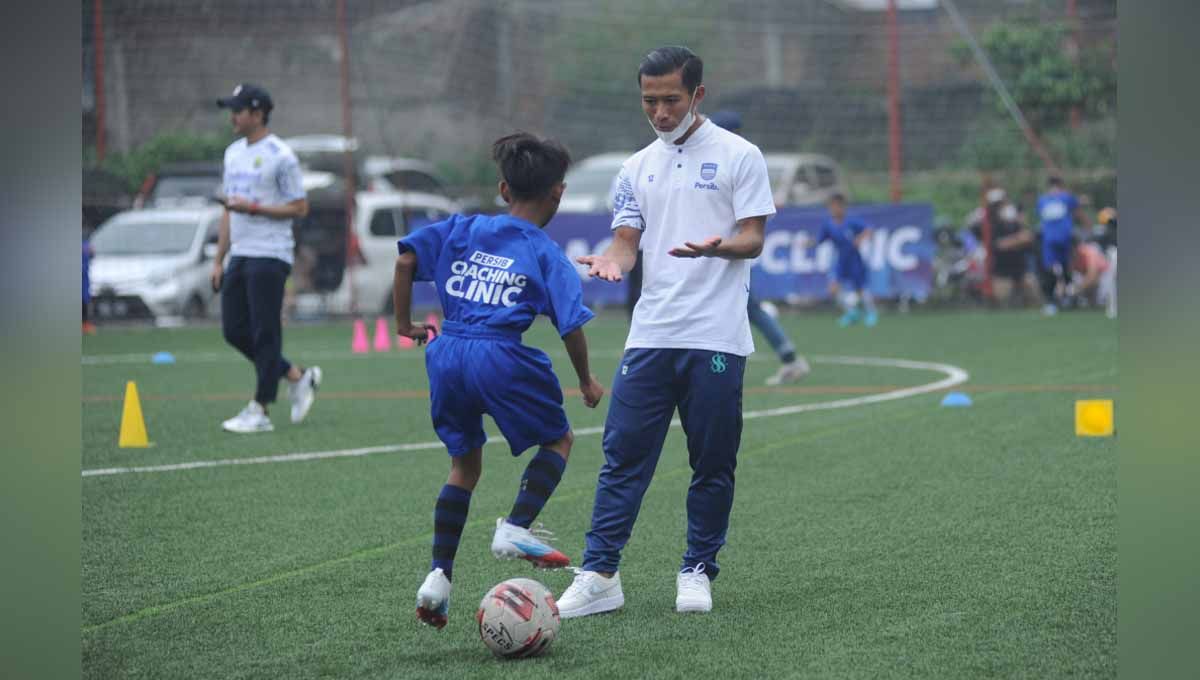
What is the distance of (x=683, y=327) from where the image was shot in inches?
216

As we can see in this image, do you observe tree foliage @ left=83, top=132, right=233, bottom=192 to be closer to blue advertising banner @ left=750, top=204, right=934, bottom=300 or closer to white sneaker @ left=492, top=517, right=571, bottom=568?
blue advertising banner @ left=750, top=204, right=934, bottom=300

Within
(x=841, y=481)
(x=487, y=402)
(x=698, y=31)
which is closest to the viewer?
(x=487, y=402)

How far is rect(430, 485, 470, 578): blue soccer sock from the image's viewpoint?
16.8 feet

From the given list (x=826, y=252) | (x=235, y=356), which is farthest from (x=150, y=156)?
(x=826, y=252)

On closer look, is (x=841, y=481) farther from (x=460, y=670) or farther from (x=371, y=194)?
(x=371, y=194)

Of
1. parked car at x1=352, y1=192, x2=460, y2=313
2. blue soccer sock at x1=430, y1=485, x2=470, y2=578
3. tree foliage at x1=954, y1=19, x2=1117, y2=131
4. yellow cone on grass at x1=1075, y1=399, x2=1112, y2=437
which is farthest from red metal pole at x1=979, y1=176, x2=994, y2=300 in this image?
blue soccer sock at x1=430, y1=485, x2=470, y2=578

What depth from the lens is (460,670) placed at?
4672mm

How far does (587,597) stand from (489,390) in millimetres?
792

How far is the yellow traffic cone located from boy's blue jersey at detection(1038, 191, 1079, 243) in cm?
1655

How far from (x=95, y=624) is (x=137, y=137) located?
21.1m

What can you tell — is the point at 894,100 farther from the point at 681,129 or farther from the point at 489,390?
the point at 489,390
